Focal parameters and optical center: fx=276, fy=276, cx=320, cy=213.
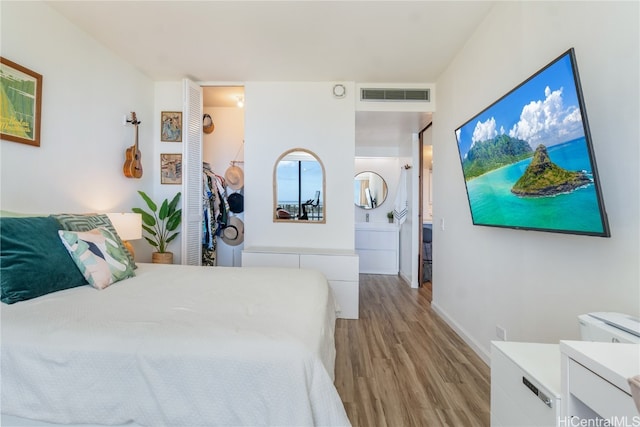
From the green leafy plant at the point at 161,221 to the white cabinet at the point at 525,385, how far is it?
3.11 m

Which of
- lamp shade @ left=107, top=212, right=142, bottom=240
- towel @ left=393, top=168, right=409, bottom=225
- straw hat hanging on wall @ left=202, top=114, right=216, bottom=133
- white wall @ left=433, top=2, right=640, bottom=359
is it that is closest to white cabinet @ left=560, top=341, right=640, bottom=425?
white wall @ left=433, top=2, right=640, bottom=359

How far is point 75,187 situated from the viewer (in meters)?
2.31

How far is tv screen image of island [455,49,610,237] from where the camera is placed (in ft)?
3.67

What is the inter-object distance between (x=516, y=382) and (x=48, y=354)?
1691 mm

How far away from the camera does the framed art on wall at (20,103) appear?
1.80 meters

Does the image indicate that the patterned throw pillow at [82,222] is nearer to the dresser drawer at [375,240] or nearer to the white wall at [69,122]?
the white wall at [69,122]

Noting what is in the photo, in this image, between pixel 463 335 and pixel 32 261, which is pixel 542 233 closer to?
pixel 463 335

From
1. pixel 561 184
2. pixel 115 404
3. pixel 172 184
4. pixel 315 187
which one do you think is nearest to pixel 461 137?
pixel 561 184

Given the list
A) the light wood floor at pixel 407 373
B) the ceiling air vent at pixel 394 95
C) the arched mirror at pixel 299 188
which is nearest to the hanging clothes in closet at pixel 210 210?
the arched mirror at pixel 299 188

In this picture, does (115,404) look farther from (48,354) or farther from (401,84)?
(401,84)

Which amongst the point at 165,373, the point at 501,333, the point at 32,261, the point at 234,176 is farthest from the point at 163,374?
the point at 234,176

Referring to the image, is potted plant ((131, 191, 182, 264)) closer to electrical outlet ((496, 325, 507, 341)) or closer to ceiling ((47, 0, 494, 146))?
ceiling ((47, 0, 494, 146))

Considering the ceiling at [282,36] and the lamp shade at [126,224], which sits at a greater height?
the ceiling at [282,36]

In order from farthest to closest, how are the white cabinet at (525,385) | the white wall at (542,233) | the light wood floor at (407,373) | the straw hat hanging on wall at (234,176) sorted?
1. the straw hat hanging on wall at (234,176)
2. the light wood floor at (407,373)
3. the white wall at (542,233)
4. the white cabinet at (525,385)
